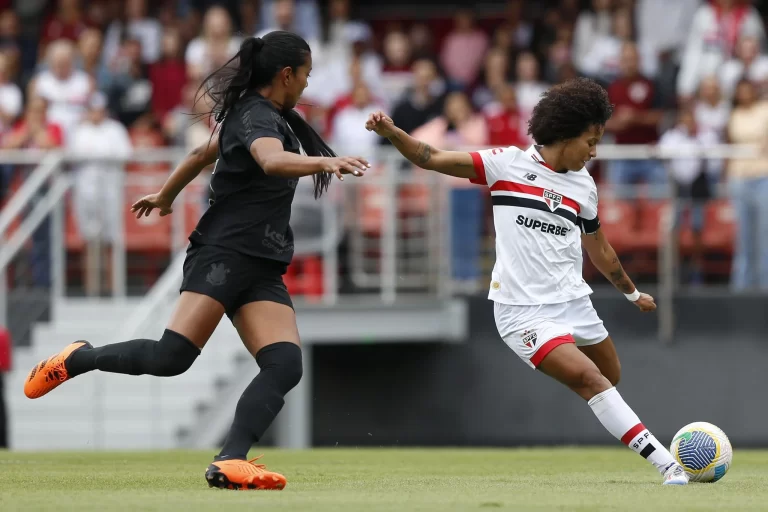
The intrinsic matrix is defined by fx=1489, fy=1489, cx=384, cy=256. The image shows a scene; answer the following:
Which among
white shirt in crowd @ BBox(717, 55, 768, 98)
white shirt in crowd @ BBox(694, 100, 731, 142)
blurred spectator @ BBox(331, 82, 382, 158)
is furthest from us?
white shirt in crowd @ BBox(717, 55, 768, 98)

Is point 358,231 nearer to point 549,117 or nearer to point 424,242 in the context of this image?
point 424,242

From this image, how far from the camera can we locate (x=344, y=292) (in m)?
15.5

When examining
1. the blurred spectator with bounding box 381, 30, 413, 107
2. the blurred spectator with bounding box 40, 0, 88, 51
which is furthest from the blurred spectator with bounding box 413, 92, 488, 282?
the blurred spectator with bounding box 40, 0, 88, 51

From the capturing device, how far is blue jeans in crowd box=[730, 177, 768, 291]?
1484 centimetres

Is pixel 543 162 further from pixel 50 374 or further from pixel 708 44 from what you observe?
pixel 708 44

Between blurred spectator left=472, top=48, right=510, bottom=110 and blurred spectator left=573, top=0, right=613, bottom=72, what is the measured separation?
35.1 inches

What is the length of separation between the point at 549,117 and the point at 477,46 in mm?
11134

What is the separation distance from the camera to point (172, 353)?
7.54 metres

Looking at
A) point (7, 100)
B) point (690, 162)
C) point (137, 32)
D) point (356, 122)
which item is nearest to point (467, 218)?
point (356, 122)

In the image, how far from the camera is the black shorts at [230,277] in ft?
24.9

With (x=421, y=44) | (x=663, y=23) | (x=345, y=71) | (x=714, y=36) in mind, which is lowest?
(x=345, y=71)

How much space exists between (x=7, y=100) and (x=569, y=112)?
11.1 metres

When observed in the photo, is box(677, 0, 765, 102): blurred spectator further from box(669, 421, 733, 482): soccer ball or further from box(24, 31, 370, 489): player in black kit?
box(24, 31, 370, 489): player in black kit

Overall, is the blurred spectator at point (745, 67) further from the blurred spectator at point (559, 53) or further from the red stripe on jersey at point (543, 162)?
the red stripe on jersey at point (543, 162)
